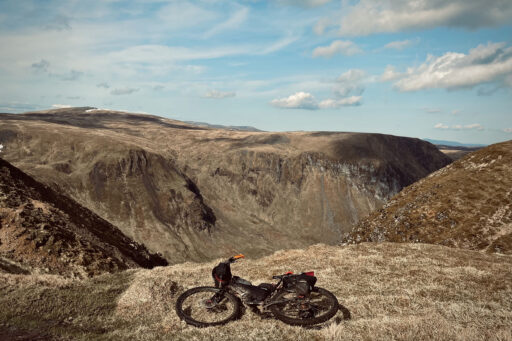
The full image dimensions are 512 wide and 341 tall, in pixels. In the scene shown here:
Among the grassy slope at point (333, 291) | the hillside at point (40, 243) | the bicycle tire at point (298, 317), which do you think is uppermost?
the bicycle tire at point (298, 317)

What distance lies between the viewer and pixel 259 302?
11.7 meters

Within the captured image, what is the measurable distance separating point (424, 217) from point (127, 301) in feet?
159

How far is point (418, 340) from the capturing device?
9.22 metres

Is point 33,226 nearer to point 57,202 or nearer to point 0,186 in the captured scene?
point 0,186

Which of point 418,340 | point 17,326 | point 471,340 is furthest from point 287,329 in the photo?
point 17,326

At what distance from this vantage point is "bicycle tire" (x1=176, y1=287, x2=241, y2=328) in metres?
10.9

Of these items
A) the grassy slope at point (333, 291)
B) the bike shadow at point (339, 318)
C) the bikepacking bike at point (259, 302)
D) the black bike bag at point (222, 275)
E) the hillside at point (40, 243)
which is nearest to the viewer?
the grassy slope at point (333, 291)

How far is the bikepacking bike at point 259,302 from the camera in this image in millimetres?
11062

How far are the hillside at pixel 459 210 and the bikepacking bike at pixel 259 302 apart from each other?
35645 mm

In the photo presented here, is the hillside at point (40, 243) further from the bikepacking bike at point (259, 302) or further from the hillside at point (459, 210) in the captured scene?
the hillside at point (459, 210)

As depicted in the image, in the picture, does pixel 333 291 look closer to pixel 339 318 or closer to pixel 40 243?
pixel 339 318

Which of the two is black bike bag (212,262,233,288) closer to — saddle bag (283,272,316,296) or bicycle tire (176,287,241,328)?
bicycle tire (176,287,241,328)

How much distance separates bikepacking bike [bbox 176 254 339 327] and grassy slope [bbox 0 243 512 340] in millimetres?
403

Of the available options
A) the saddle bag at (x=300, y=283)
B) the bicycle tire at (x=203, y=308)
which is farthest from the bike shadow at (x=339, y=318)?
the bicycle tire at (x=203, y=308)
